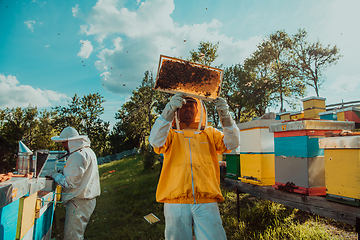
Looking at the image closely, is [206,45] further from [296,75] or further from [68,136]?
[68,136]

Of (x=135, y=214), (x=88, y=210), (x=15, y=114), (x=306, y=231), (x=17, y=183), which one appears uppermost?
(x=15, y=114)

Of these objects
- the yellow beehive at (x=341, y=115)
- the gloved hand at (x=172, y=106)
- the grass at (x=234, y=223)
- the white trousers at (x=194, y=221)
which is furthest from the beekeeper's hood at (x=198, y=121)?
the yellow beehive at (x=341, y=115)

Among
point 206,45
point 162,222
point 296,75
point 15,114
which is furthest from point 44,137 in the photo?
point 296,75

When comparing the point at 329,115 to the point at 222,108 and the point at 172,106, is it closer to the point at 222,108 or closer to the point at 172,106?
the point at 222,108

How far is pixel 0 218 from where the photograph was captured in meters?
1.30

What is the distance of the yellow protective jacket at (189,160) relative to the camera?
195cm

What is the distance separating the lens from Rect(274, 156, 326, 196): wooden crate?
9.18 feet

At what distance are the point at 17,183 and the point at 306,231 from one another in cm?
428

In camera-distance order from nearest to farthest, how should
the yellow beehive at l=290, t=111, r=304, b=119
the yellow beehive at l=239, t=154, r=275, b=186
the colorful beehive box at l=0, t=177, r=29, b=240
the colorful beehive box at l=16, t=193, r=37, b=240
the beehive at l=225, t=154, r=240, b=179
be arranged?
the colorful beehive box at l=0, t=177, r=29, b=240 < the colorful beehive box at l=16, t=193, r=37, b=240 < the yellow beehive at l=239, t=154, r=275, b=186 < the beehive at l=225, t=154, r=240, b=179 < the yellow beehive at l=290, t=111, r=304, b=119

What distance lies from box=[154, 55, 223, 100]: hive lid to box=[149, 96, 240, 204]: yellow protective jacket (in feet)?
1.00

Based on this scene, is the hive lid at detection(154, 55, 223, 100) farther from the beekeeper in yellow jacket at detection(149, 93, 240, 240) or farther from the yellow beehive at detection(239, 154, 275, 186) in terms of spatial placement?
the yellow beehive at detection(239, 154, 275, 186)

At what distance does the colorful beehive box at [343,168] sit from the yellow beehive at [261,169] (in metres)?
1.37

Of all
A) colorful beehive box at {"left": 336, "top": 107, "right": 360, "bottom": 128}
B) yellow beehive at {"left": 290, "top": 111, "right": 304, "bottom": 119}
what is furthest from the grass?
yellow beehive at {"left": 290, "top": 111, "right": 304, "bottom": 119}

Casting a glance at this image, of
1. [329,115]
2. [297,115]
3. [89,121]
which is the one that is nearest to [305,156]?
[329,115]
